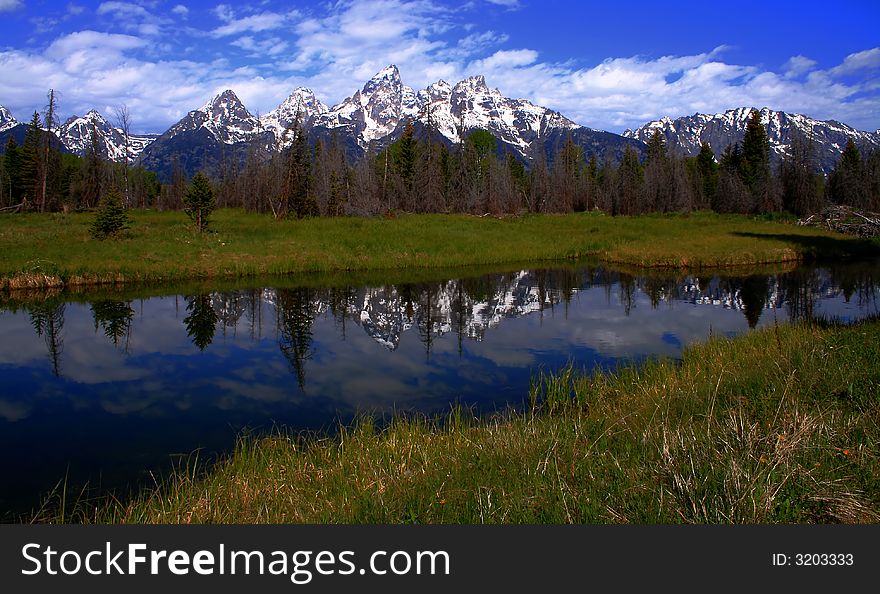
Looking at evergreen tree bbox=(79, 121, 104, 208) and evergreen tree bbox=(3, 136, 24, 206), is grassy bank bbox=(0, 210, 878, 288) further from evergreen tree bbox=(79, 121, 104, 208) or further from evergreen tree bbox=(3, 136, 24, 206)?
evergreen tree bbox=(3, 136, 24, 206)

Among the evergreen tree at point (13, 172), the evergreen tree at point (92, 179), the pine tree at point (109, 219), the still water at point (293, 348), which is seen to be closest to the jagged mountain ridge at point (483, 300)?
the still water at point (293, 348)

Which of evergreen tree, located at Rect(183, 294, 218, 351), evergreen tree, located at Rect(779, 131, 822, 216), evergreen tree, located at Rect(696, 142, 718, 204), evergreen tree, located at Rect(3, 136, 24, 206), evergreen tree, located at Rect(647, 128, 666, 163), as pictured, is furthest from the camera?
evergreen tree, located at Rect(696, 142, 718, 204)

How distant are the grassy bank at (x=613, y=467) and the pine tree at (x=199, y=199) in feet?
→ 107

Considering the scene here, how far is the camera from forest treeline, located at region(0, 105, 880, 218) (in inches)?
2547

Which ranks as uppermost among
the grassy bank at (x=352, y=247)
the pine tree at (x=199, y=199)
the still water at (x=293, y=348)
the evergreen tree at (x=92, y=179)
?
the evergreen tree at (x=92, y=179)

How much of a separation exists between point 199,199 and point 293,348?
2553cm

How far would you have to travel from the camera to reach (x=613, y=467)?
19.5 feet

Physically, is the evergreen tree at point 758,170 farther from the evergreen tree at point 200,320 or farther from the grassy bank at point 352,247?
the evergreen tree at point 200,320

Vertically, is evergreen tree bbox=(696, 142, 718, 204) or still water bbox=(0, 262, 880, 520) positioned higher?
evergreen tree bbox=(696, 142, 718, 204)

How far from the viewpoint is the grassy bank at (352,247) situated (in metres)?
29.9

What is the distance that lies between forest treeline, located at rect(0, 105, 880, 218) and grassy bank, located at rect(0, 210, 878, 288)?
50.9ft

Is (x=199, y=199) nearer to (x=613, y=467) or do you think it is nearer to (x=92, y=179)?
(x=613, y=467)

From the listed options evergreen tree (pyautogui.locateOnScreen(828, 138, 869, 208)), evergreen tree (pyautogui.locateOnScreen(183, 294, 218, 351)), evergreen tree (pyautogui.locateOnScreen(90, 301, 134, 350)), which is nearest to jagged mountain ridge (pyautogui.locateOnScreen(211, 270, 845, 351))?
evergreen tree (pyautogui.locateOnScreen(183, 294, 218, 351))

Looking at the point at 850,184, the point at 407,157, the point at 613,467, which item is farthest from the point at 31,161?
the point at 850,184
